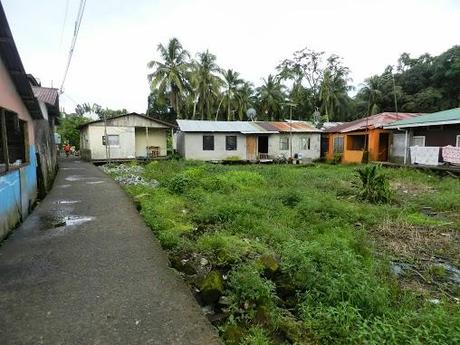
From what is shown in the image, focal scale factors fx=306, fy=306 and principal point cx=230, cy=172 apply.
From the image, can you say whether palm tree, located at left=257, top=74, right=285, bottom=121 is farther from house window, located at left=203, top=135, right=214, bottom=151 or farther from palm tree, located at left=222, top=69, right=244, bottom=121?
house window, located at left=203, top=135, right=214, bottom=151

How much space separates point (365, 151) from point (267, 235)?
54.8 ft

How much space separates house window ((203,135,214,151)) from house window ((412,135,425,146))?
1281cm

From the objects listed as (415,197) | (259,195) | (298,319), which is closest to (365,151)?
(415,197)

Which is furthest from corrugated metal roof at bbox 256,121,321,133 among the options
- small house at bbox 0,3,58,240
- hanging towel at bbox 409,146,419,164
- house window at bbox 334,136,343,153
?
small house at bbox 0,3,58,240

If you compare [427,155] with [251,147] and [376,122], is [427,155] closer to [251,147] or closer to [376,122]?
[376,122]

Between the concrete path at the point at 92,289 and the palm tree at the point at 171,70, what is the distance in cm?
2486

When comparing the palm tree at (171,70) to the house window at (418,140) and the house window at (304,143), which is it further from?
the house window at (418,140)

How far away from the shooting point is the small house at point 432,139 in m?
14.6

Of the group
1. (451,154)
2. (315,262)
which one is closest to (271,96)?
(451,154)

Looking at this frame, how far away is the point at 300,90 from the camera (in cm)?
3766

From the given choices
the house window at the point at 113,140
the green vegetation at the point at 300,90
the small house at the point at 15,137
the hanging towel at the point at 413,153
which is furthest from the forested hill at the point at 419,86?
the small house at the point at 15,137

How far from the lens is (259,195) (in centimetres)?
932

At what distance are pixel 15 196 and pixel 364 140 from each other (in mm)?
20661

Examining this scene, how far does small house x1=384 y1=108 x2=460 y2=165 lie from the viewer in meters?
14.6
